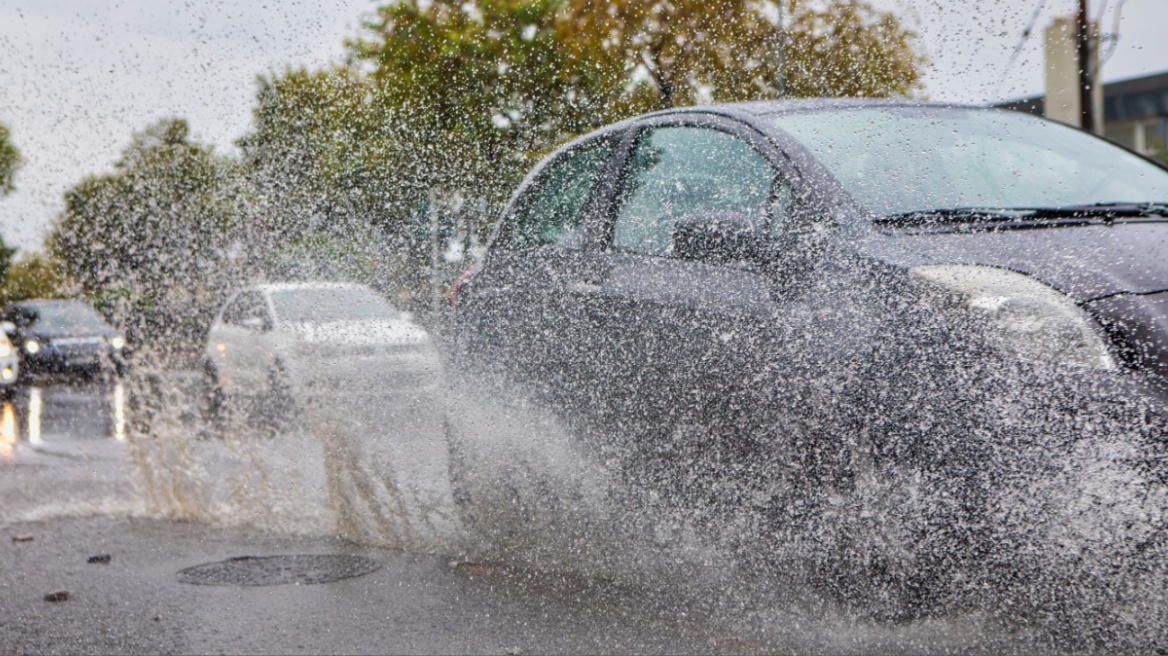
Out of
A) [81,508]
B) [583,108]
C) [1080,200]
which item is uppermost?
[583,108]

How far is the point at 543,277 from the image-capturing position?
509cm

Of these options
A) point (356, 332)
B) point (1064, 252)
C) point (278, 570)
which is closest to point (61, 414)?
point (356, 332)

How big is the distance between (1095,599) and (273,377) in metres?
9.15

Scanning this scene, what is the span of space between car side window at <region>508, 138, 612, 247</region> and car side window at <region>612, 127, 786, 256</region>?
0.92 feet

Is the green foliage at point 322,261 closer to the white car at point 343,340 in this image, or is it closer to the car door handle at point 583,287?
the white car at point 343,340

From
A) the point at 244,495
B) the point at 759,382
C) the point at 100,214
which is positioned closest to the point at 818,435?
the point at 759,382

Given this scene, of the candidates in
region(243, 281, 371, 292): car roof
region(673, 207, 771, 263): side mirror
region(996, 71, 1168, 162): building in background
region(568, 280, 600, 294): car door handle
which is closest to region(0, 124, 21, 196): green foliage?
region(243, 281, 371, 292): car roof

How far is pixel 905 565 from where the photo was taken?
3570 mm

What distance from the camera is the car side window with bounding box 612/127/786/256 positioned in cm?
429

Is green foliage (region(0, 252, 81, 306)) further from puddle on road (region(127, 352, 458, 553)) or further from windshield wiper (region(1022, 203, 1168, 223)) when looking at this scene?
windshield wiper (region(1022, 203, 1168, 223))

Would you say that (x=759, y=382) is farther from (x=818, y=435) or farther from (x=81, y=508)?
(x=81, y=508)

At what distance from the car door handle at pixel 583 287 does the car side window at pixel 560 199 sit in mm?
244

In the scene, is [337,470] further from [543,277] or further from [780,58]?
[780,58]

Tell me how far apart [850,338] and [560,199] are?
1922mm
